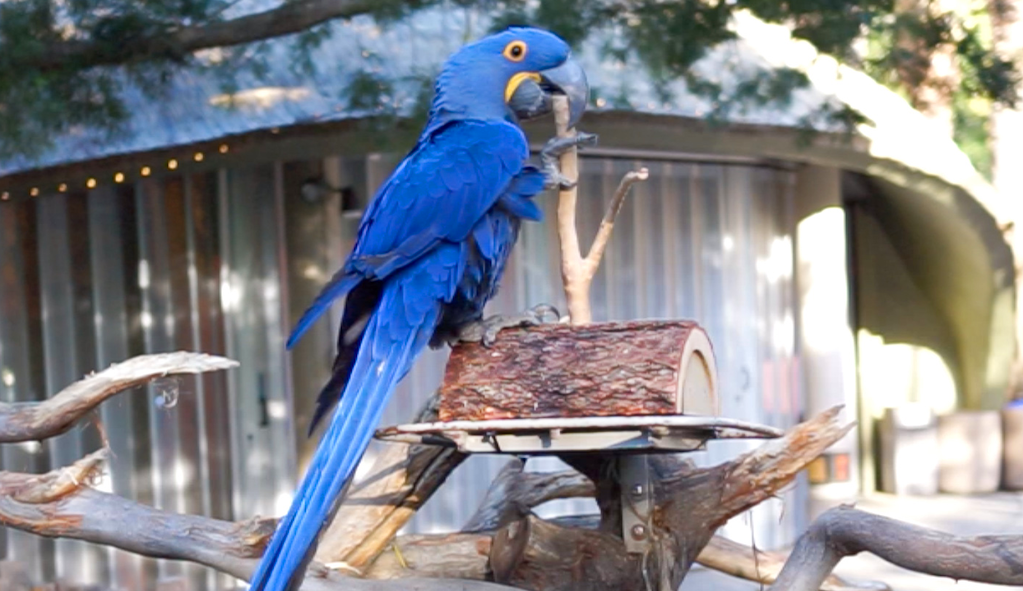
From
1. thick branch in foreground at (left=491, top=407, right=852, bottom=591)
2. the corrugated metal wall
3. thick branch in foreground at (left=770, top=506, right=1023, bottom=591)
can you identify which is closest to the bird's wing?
thick branch in foreground at (left=491, top=407, right=852, bottom=591)

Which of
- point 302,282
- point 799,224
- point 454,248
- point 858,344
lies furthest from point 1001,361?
point 454,248

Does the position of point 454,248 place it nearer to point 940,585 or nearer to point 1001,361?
point 940,585

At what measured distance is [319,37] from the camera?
15.4ft

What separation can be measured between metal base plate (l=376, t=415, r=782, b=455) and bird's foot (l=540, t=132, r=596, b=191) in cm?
61

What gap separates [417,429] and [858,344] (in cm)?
641

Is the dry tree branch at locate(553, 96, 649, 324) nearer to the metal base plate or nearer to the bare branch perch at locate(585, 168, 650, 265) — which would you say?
the bare branch perch at locate(585, 168, 650, 265)

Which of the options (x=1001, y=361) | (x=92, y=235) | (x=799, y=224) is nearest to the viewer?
(x=92, y=235)

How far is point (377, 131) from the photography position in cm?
452

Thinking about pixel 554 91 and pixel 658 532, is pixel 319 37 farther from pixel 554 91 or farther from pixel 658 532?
pixel 658 532

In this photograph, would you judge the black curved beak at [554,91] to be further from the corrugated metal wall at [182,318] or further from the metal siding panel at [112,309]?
the metal siding panel at [112,309]

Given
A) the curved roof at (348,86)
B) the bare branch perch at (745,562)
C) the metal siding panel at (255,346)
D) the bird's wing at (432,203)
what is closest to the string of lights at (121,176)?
the curved roof at (348,86)

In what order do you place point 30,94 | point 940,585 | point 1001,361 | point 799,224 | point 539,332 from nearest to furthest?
point 539,332
point 30,94
point 940,585
point 799,224
point 1001,361

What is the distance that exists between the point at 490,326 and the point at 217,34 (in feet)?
6.55

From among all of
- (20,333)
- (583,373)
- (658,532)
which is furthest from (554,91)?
(20,333)
